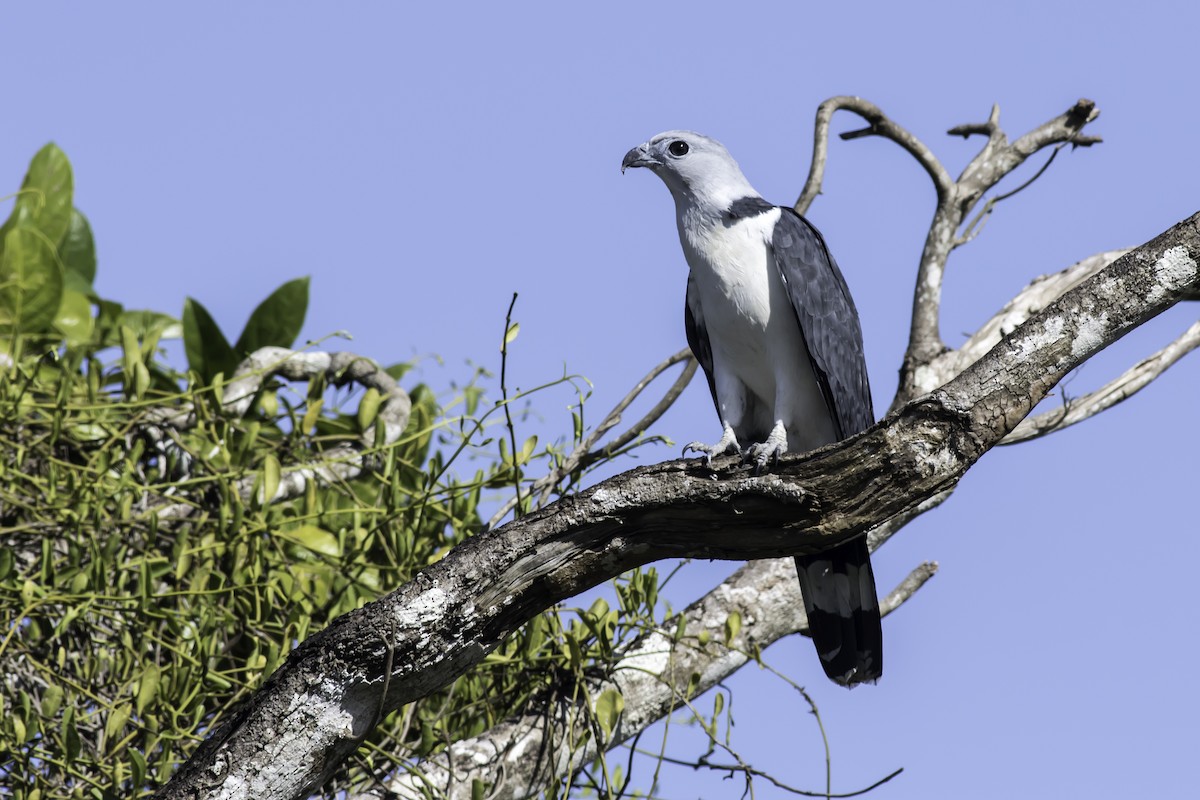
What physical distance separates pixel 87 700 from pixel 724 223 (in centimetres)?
245

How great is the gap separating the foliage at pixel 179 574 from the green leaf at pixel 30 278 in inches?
2.3

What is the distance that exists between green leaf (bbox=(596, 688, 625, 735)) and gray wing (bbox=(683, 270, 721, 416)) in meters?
1.22

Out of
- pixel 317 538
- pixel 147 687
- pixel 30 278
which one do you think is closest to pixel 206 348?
pixel 30 278

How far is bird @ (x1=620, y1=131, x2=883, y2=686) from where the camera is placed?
4043 millimetres

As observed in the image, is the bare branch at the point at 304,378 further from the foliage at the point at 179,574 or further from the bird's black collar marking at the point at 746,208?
the bird's black collar marking at the point at 746,208

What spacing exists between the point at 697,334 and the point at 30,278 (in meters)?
2.39

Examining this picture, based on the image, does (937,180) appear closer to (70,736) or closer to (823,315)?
(823,315)

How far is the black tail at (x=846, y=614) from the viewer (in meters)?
3.98

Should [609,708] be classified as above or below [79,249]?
below

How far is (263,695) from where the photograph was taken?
283 centimetres

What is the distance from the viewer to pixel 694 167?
4.41 metres

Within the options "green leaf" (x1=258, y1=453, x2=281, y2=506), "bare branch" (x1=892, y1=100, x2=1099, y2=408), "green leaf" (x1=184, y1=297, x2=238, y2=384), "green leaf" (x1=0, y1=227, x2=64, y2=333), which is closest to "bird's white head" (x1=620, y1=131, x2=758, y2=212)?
"bare branch" (x1=892, y1=100, x2=1099, y2=408)

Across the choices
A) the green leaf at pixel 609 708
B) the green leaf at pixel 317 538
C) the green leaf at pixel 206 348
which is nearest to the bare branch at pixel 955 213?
the green leaf at pixel 609 708

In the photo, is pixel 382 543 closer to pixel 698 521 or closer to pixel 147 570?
pixel 147 570
